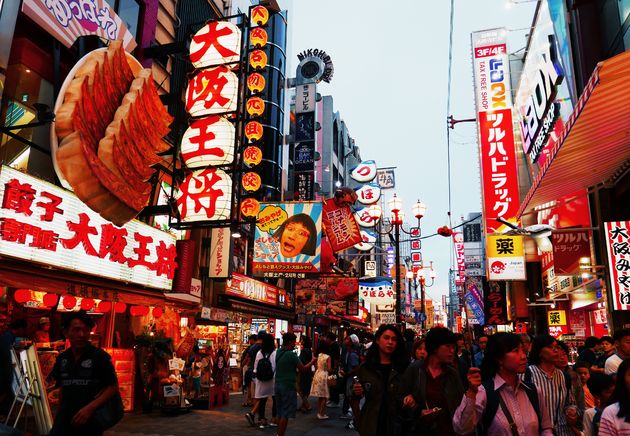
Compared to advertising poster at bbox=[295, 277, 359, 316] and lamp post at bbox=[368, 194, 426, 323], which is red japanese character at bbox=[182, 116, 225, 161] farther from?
advertising poster at bbox=[295, 277, 359, 316]

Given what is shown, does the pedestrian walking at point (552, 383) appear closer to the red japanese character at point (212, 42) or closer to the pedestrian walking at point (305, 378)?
the pedestrian walking at point (305, 378)

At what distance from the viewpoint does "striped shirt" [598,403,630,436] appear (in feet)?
10.4

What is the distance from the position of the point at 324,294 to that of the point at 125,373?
1423cm

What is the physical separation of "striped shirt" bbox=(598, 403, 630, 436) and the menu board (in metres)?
11.6

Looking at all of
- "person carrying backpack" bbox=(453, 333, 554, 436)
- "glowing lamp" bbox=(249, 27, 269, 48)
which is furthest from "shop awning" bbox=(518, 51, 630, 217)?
"glowing lamp" bbox=(249, 27, 269, 48)

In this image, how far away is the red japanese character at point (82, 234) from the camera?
34.7ft

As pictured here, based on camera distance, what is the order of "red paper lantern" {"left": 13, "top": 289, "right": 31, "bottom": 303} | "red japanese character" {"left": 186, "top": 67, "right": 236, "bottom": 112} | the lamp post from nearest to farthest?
"red paper lantern" {"left": 13, "top": 289, "right": 31, "bottom": 303} → "red japanese character" {"left": 186, "top": 67, "right": 236, "bottom": 112} → the lamp post

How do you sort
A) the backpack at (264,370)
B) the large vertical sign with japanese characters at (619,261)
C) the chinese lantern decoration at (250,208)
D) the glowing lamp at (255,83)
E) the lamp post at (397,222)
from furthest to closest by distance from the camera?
1. the lamp post at (397,222)
2. the glowing lamp at (255,83)
3. the chinese lantern decoration at (250,208)
4. the large vertical sign with japanese characters at (619,261)
5. the backpack at (264,370)

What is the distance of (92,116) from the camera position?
35.7ft

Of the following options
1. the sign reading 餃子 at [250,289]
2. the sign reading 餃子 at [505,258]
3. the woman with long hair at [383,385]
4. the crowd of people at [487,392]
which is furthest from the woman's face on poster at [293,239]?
the woman with long hair at [383,385]

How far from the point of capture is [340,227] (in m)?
20.7

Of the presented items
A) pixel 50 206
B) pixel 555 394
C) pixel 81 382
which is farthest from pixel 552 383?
pixel 50 206

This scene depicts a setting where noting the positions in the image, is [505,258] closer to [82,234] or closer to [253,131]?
[253,131]

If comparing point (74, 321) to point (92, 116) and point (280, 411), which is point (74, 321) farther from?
point (92, 116)
